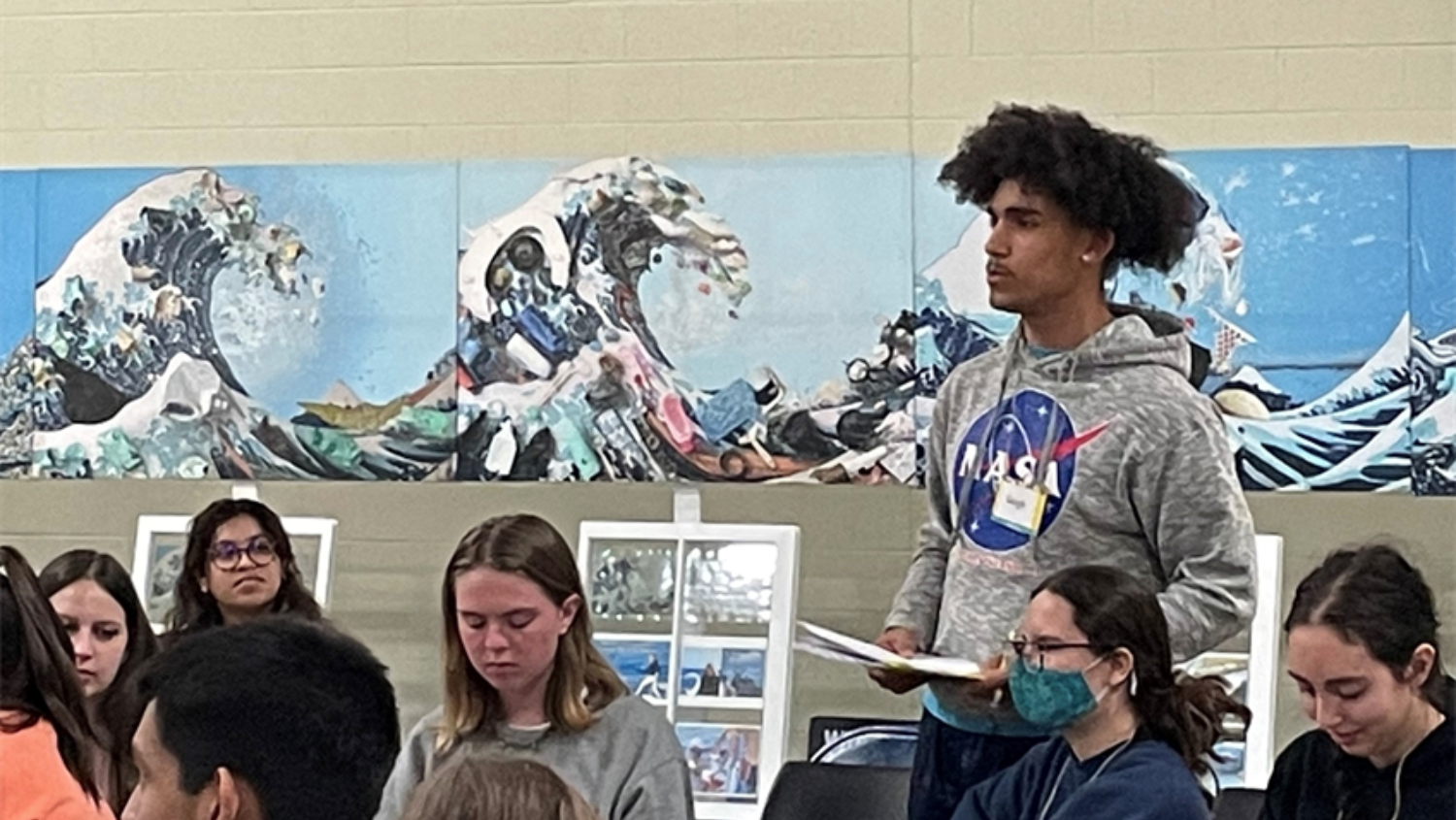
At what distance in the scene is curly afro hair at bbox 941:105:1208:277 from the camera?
2.13 m

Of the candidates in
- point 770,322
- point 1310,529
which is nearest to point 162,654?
point 770,322

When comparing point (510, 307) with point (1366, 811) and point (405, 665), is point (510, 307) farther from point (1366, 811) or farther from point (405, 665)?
point (1366, 811)

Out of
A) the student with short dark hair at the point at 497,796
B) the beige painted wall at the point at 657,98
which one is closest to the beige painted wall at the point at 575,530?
the beige painted wall at the point at 657,98

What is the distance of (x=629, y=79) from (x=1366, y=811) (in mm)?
2531

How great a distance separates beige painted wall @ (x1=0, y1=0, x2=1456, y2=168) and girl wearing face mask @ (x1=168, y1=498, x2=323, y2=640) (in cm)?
93

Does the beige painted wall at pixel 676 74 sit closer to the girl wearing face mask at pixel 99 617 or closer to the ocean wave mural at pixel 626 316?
the ocean wave mural at pixel 626 316

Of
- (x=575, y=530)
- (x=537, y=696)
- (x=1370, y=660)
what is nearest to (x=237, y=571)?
(x=575, y=530)

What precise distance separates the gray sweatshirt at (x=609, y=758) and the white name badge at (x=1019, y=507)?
0.71 m

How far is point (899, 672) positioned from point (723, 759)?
1.93 m

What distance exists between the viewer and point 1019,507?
2094 millimetres

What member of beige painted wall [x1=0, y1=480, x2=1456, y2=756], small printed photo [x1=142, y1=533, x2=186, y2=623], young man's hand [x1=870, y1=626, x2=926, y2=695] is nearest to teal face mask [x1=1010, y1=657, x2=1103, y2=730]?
young man's hand [x1=870, y1=626, x2=926, y2=695]

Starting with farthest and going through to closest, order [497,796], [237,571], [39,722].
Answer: [237,571]
[39,722]
[497,796]

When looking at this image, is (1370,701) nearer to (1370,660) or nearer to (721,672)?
(1370,660)

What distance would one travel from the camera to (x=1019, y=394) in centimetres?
214
